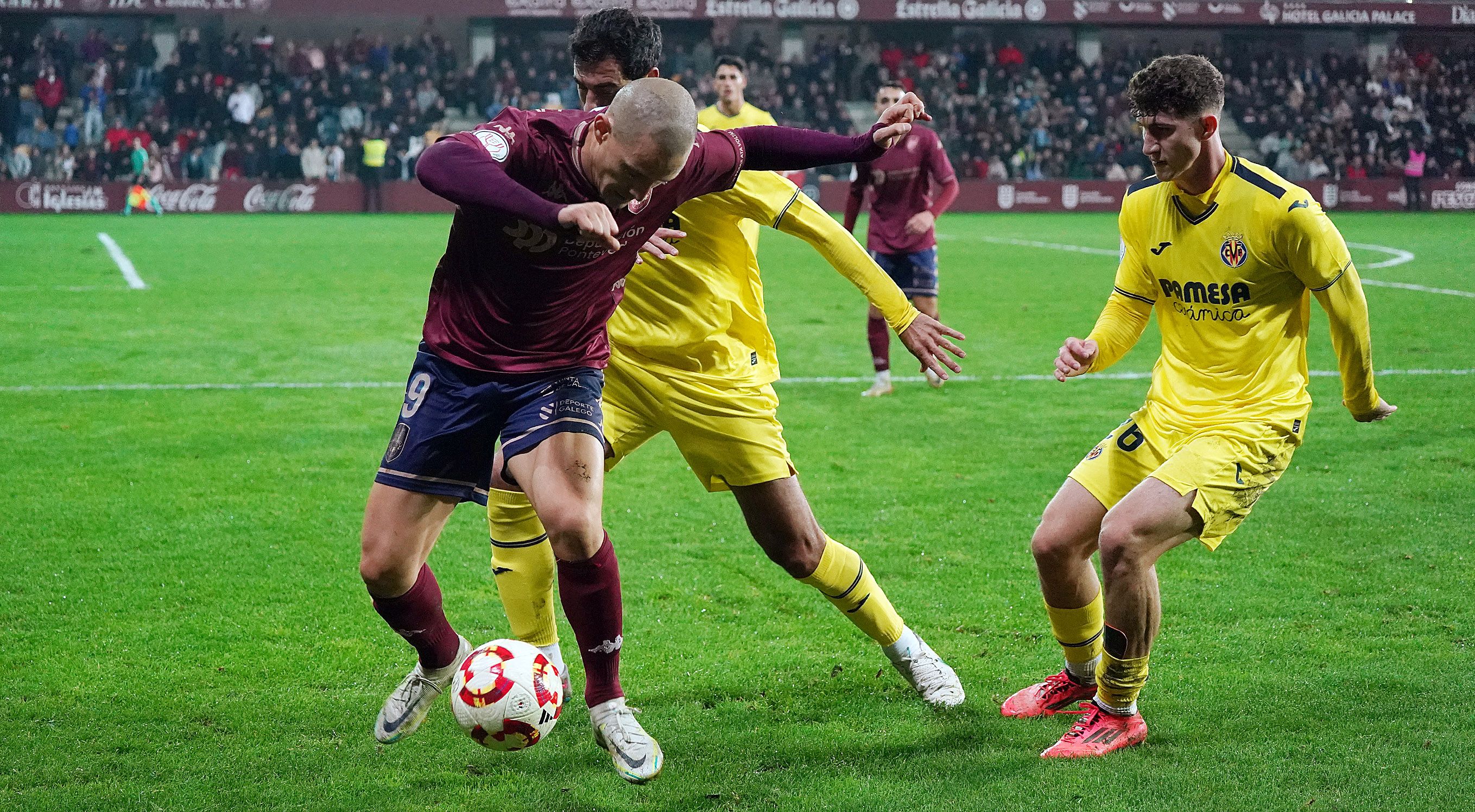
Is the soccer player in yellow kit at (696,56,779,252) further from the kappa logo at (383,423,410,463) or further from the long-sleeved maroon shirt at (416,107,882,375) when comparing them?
the kappa logo at (383,423,410,463)

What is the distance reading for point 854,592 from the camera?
4430mm

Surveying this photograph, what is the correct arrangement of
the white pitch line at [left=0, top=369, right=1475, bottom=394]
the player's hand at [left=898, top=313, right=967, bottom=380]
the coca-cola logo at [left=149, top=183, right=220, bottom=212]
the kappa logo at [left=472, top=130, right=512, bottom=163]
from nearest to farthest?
1. the kappa logo at [left=472, top=130, right=512, bottom=163]
2. the player's hand at [left=898, top=313, right=967, bottom=380]
3. the white pitch line at [left=0, top=369, right=1475, bottom=394]
4. the coca-cola logo at [left=149, top=183, right=220, bottom=212]

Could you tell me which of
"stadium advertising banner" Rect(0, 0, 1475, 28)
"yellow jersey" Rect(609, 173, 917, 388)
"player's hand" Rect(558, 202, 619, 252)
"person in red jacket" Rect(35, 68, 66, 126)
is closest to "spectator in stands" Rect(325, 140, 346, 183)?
"stadium advertising banner" Rect(0, 0, 1475, 28)

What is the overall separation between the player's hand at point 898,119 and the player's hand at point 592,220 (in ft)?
3.79

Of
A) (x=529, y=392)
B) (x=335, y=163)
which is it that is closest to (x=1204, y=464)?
(x=529, y=392)

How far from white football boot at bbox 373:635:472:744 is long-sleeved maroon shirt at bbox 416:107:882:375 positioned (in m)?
0.98

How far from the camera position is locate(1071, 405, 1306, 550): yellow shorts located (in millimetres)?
4004

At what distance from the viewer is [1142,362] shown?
11.4 meters

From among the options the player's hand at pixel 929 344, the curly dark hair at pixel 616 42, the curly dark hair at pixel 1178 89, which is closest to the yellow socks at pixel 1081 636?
the player's hand at pixel 929 344

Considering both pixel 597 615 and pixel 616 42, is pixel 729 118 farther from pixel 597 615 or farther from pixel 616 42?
pixel 597 615

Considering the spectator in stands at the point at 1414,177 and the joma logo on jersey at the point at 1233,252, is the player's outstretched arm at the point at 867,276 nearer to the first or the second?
the joma logo on jersey at the point at 1233,252

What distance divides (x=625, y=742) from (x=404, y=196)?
30.3m

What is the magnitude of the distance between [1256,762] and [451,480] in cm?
247

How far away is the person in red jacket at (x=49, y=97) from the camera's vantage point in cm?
3306
